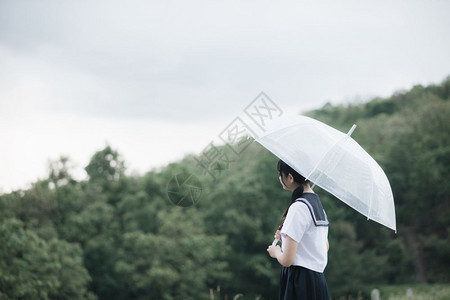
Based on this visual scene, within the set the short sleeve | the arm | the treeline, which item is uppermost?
the short sleeve

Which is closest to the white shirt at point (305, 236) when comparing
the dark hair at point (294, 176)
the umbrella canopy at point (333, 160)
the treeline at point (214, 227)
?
the dark hair at point (294, 176)

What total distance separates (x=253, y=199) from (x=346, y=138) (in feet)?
83.0

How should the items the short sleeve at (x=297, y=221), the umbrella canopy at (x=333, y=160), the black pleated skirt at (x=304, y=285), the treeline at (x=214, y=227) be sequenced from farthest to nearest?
1. the treeline at (x=214, y=227)
2. the umbrella canopy at (x=333, y=160)
3. the black pleated skirt at (x=304, y=285)
4. the short sleeve at (x=297, y=221)

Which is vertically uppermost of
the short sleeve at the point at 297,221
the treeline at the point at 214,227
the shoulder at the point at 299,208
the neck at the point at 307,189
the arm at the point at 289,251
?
the neck at the point at 307,189

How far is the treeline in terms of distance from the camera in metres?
24.4

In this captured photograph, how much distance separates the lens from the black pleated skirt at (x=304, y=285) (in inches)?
105

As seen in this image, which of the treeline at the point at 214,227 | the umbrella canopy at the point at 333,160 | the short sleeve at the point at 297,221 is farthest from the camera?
the treeline at the point at 214,227

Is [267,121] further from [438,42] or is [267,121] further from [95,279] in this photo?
[438,42]

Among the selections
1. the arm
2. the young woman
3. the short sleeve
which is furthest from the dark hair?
the arm

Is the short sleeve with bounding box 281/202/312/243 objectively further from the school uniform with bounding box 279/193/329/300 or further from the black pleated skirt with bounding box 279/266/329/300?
the black pleated skirt with bounding box 279/266/329/300

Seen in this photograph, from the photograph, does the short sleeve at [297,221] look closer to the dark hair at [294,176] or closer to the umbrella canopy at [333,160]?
the dark hair at [294,176]

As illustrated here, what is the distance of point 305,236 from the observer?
2621 mm

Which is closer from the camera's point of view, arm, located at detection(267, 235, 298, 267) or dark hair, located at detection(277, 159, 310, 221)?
arm, located at detection(267, 235, 298, 267)

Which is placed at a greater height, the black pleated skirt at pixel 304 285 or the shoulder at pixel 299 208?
the shoulder at pixel 299 208
